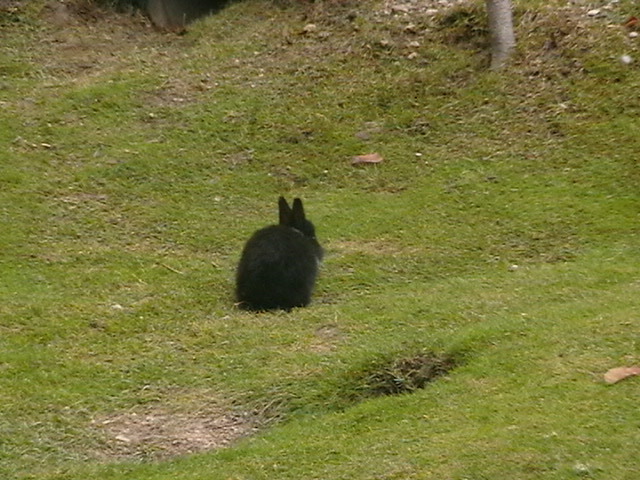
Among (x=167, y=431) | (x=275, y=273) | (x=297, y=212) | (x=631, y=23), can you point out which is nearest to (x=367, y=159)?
(x=297, y=212)

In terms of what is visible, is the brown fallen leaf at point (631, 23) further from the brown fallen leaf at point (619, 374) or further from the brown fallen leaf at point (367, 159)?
the brown fallen leaf at point (619, 374)

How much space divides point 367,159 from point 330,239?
161 cm

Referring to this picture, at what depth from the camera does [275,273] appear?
25.8 ft

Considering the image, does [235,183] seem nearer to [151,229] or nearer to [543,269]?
[151,229]

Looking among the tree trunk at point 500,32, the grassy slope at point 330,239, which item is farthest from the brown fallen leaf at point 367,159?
the tree trunk at point 500,32

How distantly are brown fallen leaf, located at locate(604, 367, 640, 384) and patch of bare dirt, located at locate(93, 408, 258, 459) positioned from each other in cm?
179

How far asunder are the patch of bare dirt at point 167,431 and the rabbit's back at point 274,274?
172 cm

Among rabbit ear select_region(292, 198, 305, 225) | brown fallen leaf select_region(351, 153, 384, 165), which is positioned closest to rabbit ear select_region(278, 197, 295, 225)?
rabbit ear select_region(292, 198, 305, 225)

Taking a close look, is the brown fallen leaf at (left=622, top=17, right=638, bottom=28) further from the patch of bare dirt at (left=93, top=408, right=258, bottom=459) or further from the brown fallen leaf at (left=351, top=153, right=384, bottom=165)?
the patch of bare dirt at (left=93, top=408, right=258, bottom=459)

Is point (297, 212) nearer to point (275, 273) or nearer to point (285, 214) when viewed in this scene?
point (285, 214)

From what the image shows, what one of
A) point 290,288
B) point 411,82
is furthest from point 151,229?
point 411,82

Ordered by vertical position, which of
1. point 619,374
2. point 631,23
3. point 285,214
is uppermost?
point 631,23

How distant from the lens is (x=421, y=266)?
8.72m

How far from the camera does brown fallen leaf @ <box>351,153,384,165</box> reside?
1070cm
